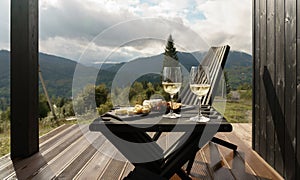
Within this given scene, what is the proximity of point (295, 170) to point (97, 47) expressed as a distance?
309 centimetres

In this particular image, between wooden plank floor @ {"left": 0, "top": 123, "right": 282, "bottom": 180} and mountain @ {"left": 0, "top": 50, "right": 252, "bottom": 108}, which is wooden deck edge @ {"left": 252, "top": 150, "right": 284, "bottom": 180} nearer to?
wooden plank floor @ {"left": 0, "top": 123, "right": 282, "bottom": 180}

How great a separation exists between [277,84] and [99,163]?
1.50m

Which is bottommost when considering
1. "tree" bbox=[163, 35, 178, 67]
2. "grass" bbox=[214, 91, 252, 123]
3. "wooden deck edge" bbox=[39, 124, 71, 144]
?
"wooden deck edge" bbox=[39, 124, 71, 144]

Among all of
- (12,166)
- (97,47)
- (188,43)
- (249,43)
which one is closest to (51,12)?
(97,47)

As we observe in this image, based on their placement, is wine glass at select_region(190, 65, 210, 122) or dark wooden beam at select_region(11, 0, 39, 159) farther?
dark wooden beam at select_region(11, 0, 39, 159)

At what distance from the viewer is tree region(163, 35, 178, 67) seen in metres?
4.17

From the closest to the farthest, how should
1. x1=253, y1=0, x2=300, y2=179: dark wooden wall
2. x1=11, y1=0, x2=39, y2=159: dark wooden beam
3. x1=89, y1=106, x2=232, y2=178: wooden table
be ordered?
x1=89, y1=106, x2=232, y2=178: wooden table < x1=253, y1=0, x2=300, y2=179: dark wooden wall < x1=11, y1=0, x2=39, y2=159: dark wooden beam

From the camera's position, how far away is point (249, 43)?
160 inches

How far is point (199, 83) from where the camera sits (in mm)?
1482

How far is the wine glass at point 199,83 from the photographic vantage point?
1414 mm

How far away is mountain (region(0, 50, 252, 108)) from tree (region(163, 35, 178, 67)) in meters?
0.07

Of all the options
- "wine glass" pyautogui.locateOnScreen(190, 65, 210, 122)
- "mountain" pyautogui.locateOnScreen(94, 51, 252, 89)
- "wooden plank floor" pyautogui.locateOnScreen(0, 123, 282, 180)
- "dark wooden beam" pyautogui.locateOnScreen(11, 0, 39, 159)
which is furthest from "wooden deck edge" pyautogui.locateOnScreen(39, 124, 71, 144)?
"wine glass" pyautogui.locateOnScreen(190, 65, 210, 122)

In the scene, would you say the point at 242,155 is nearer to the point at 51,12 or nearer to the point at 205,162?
the point at 205,162

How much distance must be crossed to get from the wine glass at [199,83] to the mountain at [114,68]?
2407 mm
